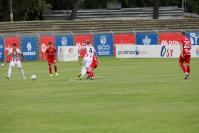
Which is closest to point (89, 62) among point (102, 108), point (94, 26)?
point (102, 108)

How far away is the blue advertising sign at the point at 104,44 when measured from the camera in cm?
5725

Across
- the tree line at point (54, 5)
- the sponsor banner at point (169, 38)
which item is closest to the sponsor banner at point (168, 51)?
the sponsor banner at point (169, 38)

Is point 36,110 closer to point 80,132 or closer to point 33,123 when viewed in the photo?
point 33,123

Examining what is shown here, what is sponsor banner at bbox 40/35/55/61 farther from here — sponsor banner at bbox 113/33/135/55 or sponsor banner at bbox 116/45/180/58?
sponsor banner at bbox 116/45/180/58

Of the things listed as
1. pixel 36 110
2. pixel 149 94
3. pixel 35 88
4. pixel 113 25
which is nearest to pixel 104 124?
pixel 36 110

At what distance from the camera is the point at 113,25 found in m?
71.4

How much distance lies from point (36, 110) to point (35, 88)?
7.66 metres

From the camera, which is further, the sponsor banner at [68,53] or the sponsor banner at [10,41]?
the sponsor banner at [10,41]

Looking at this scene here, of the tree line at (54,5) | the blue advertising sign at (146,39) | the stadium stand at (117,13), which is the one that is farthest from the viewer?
the stadium stand at (117,13)

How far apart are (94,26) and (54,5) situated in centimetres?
2544

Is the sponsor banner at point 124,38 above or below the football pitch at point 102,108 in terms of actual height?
above

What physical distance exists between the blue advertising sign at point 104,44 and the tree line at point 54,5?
24864 mm

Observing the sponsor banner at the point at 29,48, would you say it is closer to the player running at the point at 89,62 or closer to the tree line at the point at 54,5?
the tree line at the point at 54,5

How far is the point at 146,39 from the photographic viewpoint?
57.3m
